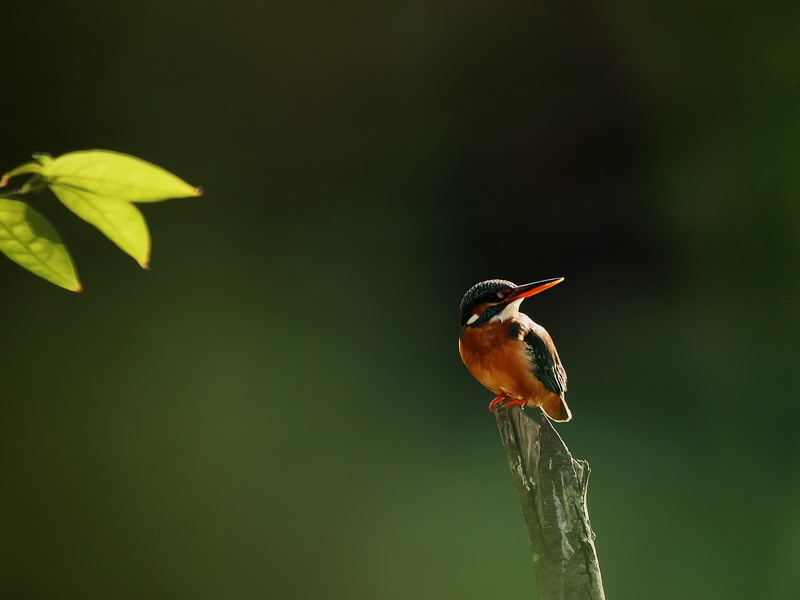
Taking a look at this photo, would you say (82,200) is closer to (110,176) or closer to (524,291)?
(110,176)

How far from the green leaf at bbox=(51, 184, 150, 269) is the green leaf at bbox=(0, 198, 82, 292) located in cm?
2

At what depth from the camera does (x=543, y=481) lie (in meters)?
0.85

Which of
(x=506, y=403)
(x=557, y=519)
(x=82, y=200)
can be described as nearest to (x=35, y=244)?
(x=82, y=200)

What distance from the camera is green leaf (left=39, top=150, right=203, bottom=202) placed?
357 millimetres

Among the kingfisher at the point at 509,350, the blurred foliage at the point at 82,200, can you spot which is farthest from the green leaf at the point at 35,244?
the kingfisher at the point at 509,350

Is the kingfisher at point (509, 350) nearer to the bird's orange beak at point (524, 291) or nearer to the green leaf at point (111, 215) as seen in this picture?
the bird's orange beak at point (524, 291)

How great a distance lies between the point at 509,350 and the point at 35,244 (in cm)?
78

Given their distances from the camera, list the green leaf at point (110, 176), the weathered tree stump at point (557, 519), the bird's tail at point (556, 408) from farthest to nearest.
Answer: the bird's tail at point (556, 408), the weathered tree stump at point (557, 519), the green leaf at point (110, 176)

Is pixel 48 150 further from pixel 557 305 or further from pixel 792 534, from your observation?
pixel 792 534

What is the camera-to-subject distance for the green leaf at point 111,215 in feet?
1.21

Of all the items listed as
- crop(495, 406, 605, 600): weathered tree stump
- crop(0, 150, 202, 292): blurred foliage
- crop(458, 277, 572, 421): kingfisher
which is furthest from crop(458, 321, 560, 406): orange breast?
crop(0, 150, 202, 292): blurred foliage

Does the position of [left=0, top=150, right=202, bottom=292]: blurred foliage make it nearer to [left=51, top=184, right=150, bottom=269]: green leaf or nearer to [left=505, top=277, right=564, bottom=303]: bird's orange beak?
[left=51, top=184, right=150, bottom=269]: green leaf

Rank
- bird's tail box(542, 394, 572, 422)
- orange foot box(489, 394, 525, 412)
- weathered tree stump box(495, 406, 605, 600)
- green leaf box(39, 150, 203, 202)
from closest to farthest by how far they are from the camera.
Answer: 1. green leaf box(39, 150, 203, 202)
2. weathered tree stump box(495, 406, 605, 600)
3. orange foot box(489, 394, 525, 412)
4. bird's tail box(542, 394, 572, 422)

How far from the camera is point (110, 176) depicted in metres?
0.37
